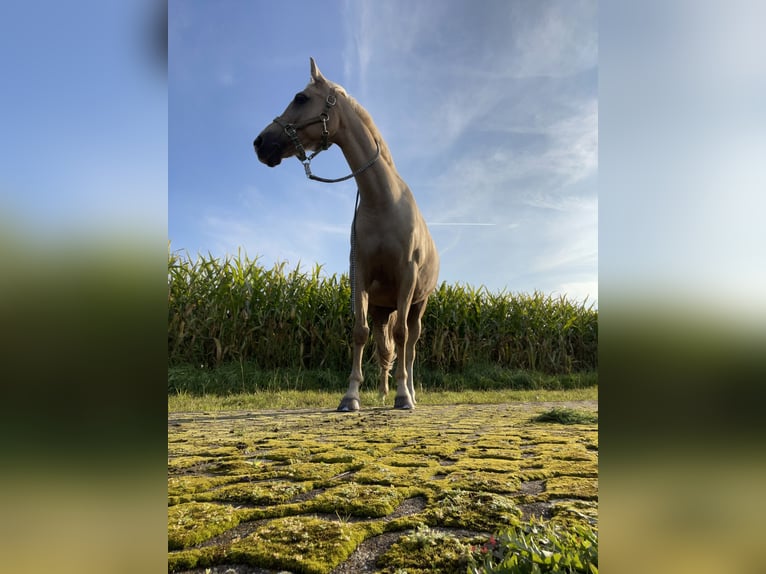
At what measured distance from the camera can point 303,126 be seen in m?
3.25

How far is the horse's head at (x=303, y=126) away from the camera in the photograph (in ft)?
10.5

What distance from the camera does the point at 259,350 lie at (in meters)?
6.55

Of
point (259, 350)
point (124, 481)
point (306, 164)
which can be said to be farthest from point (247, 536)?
point (259, 350)

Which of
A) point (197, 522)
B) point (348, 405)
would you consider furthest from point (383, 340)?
point (197, 522)

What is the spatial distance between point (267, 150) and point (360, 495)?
9.11 ft

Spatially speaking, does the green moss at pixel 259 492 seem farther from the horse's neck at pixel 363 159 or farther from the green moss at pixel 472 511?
the horse's neck at pixel 363 159

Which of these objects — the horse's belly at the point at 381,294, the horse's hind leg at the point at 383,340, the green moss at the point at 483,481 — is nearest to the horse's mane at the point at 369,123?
the horse's belly at the point at 381,294

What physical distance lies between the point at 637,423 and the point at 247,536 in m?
0.79

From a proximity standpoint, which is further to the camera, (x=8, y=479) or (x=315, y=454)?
(x=315, y=454)

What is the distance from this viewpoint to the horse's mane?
11.4 feet

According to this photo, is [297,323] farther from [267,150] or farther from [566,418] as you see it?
[566,418]

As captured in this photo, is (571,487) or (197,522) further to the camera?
(571,487)

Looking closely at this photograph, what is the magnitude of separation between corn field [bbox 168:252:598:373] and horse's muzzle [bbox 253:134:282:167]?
3613 mm

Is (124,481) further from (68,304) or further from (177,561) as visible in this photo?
(177,561)
